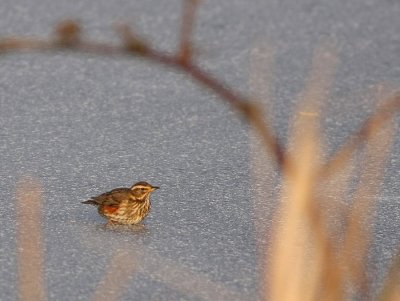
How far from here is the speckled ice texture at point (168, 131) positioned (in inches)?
204

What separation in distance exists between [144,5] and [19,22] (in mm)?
1192

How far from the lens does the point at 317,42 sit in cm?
939

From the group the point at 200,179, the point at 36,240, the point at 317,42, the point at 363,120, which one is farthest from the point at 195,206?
the point at 317,42

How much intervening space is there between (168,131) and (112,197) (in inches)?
65.1

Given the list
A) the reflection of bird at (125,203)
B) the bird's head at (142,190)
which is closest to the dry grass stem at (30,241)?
the reflection of bird at (125,203)

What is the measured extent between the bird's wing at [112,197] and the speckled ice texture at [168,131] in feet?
0.33

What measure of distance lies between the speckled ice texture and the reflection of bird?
67 mm

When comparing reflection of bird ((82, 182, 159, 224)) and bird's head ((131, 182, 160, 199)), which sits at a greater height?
bird's head ((131, 182, 160, 199))

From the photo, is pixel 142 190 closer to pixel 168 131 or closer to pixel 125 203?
pixel 125 203

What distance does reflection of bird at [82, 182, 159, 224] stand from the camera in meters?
5.67

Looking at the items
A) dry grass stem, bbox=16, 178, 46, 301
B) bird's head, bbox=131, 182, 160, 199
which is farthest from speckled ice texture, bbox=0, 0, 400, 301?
bird's head, bbox=131, 182, 160, 199

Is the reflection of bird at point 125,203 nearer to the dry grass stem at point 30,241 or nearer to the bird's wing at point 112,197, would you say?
the bird's wing at point 112,197

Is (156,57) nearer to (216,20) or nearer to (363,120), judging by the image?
(363,120)

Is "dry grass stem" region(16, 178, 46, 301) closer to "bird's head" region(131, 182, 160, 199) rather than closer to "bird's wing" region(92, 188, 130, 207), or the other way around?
"bird's wing" region(92, 188, 130, 207)
